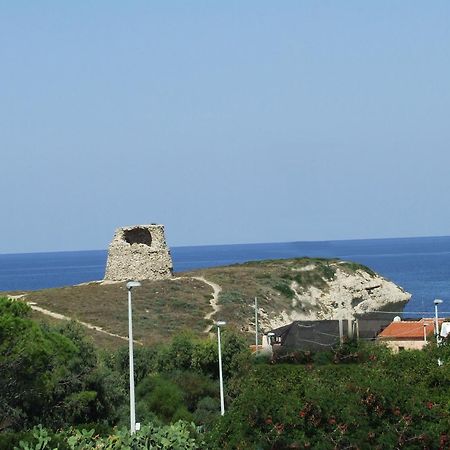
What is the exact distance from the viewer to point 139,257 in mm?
93312

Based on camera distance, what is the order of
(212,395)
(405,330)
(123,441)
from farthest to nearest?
(405,330) → (212,395) → (123,441)

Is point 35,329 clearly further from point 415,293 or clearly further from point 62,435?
point 415,293

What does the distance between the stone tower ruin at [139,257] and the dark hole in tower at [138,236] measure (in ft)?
0.71

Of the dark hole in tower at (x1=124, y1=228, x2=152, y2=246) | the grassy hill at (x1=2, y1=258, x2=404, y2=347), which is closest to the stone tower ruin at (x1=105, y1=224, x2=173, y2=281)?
the dark hole in tower at (x1=124, y1=228, x2=152, y2=246)

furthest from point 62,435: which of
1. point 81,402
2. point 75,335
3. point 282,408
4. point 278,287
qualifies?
point 278,287

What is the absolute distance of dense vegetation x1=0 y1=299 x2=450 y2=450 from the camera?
22969mm

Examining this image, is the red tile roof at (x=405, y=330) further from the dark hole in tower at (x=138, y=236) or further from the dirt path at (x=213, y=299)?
the dark hole in tower at (x=138, y=236)

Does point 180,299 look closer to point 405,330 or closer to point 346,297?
point 346,297

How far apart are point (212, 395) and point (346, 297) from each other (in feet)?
168

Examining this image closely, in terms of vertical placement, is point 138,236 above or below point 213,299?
above

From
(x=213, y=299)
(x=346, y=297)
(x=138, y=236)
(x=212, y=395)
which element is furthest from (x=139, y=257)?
(x=212, y=395)

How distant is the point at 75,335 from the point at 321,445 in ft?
87.5

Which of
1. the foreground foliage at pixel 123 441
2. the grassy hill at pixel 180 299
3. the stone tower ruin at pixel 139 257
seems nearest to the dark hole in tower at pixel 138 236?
the stone tower ruin at pixel 139 257

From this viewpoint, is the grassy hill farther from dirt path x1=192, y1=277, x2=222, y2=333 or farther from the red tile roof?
the red tile roof
